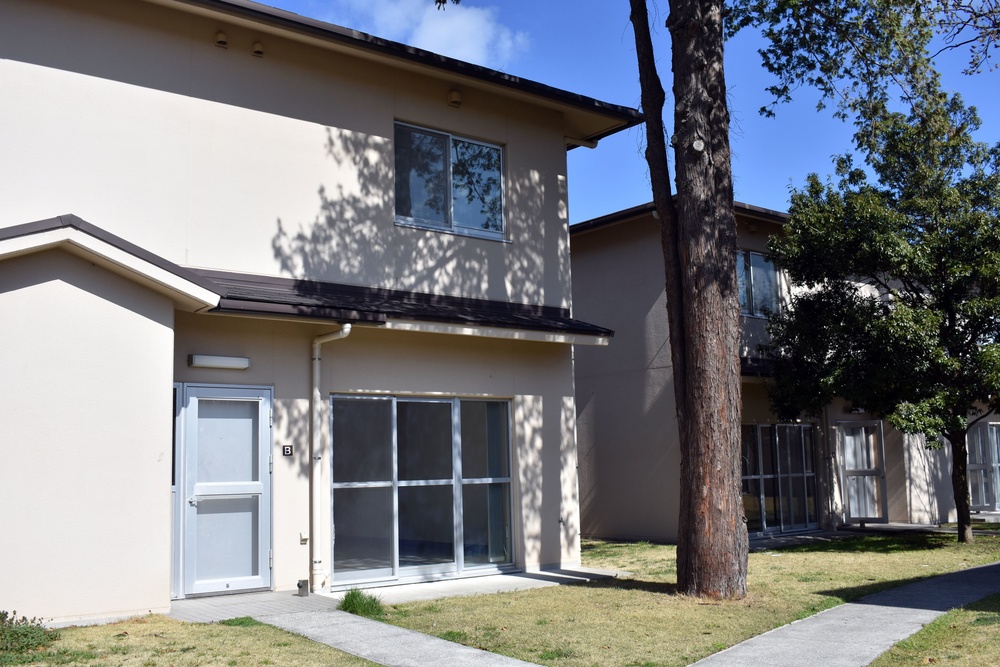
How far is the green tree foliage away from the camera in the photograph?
535 inches

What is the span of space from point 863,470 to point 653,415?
567cm

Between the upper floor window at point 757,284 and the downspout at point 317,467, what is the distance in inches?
356

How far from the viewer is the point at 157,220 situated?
10.0 meters

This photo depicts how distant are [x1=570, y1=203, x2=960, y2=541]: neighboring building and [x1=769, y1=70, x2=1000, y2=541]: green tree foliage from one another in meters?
1.56

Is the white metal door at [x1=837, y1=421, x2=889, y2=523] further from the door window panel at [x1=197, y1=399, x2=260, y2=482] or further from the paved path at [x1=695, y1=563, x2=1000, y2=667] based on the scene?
the door window panel at [x1=197, y1=399, x2=260, y2=482]

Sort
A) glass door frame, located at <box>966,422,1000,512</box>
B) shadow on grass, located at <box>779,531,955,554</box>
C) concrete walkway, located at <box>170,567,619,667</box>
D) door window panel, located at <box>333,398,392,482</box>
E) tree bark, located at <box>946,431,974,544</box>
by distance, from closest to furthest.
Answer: concrete walkway, located at <box>170,567,619,667</box> < door window panel, located at <box>333,398,392,482</box> < shadow on grass, located at <box>779,531,955,554</box> < tree bark, located at <box>946,431,974,544</box> < glass door frame, located at <box>966,422,1000,512</box>

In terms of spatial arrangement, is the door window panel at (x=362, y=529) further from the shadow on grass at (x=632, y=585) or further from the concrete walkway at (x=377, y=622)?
the shadow on grass at (x=632, y=585)

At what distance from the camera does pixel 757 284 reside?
1748 cm

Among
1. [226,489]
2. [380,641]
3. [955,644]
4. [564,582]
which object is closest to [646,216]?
[564,582]

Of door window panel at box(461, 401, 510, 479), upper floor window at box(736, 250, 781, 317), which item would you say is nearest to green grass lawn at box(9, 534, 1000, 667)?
door window panel at box(461, 401, 510, 479)

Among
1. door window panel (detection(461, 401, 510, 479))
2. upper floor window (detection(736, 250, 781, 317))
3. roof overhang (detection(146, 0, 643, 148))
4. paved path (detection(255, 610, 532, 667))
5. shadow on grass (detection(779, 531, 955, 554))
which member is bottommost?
shadow on grass (detection(779, 531, 955, 554))

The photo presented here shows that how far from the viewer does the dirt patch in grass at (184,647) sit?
6739 millimetres

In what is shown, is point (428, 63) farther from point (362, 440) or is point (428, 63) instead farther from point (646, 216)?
point (646, 216)

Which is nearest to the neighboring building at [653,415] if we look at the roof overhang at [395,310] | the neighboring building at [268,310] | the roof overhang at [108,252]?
the neighboring building at [268,310]
